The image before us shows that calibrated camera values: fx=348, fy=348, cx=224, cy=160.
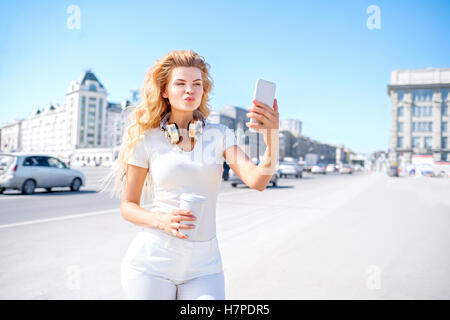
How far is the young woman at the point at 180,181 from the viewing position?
1.53 m

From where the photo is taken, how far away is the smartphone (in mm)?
1439

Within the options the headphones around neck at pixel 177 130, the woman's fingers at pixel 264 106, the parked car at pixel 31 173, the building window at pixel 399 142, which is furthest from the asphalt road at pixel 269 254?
the building window at pixel 399 142

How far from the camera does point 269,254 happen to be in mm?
5145

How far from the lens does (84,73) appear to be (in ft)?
412

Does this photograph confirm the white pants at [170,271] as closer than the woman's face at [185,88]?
Yes

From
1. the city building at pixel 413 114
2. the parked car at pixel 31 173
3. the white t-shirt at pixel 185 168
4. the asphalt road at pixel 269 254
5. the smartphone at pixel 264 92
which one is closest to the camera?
the smartphone at pixel 264 92

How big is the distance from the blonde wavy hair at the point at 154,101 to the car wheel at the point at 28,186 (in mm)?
12956

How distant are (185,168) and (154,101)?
0.47 metres

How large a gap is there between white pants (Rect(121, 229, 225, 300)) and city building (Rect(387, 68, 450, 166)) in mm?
76520

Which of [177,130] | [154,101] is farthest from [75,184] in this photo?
[177,130]

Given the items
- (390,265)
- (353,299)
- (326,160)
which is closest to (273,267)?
(353,299)

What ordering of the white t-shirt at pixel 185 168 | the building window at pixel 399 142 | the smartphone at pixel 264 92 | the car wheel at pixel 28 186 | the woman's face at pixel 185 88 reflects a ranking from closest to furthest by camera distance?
1. the smartphone at pixel 264 92
2. the white t-shirt at pixel 185 168
3. the woman's face at pixel 185 88
4. the car wheel at pixel 28 186
5. the building window at pixel 399 142

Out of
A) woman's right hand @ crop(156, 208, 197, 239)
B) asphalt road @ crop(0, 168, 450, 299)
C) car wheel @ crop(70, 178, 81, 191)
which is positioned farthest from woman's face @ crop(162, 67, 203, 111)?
car wheel @ crop(70, 178, 81, 191)

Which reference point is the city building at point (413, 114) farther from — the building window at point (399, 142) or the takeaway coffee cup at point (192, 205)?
the takeaway coffee cup at point (192, 205)
